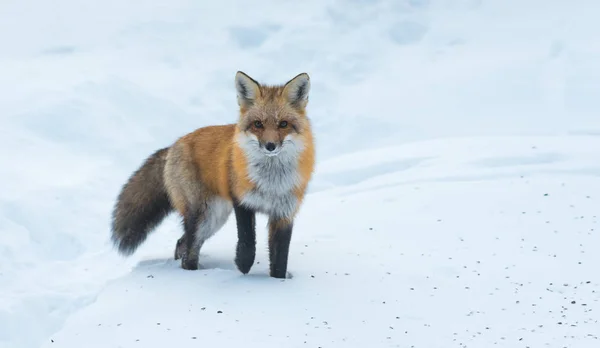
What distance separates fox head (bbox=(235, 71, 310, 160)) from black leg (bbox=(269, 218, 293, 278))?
0.62 meters

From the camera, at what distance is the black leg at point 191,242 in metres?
6.45

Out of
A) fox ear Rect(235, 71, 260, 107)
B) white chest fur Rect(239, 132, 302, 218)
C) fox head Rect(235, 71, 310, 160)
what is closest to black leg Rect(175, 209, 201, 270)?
white chest fur Rect(239, 132, 302, 218)

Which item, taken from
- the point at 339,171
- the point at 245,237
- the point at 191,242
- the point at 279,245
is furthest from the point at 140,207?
the point at 339,171

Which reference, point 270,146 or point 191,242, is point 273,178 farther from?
point 191,242

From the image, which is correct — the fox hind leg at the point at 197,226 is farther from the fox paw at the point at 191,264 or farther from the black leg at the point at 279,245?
the black leg at the point at 279,245

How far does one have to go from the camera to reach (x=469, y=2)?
1597 centimetres

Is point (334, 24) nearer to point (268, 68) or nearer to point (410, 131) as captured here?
point (268, 68)

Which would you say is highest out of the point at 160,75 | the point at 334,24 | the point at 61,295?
the point at 334,24

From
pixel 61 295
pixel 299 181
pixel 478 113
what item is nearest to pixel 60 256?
pixel 61 295

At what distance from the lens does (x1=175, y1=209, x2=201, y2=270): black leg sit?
6449 mm

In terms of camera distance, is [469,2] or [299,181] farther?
[469,2]

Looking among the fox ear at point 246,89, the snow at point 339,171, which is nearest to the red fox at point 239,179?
the fox ear at point 246,89

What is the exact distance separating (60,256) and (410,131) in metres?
7.11

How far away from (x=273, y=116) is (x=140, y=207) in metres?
1.83
